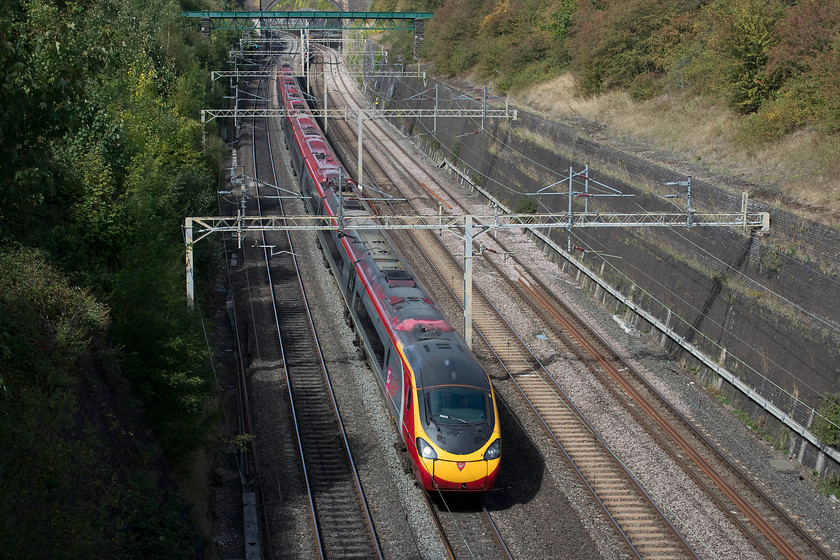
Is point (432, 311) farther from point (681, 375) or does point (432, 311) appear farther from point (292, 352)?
point (681, 375)

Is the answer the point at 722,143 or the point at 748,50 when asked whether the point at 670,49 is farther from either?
the point at 722,143

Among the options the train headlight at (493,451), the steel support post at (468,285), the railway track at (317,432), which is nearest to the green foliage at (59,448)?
the railway track at (317,432)

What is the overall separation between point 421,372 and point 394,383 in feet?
5.36

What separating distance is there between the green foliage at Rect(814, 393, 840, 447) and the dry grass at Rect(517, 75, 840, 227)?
439cm

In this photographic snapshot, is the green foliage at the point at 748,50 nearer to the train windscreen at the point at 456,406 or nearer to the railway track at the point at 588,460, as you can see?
the railway track at the point at 588,460

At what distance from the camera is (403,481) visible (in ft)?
55.4

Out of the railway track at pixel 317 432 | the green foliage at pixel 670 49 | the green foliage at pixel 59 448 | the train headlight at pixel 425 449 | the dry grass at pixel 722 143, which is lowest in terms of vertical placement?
the railway track at pixel 317 432

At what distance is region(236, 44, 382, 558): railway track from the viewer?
15172mm

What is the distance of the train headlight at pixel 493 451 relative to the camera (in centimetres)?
1504

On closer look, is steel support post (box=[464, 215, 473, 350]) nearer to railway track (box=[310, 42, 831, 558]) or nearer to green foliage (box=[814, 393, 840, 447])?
railway track (box=[310, 42, 831, 558])

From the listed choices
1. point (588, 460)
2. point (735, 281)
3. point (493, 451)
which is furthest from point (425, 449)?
point (735, 281)

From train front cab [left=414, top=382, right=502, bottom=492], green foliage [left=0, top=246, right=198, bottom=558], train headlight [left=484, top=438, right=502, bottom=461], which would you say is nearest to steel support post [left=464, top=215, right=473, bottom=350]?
train headlight [left=484, top=438, right=502, bottom=461]

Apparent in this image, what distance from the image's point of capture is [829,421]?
17438 millimetres

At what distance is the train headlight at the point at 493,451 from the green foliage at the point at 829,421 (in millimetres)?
7427
